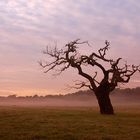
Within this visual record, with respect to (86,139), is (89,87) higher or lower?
higher

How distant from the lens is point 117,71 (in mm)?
53062

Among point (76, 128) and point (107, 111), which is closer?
point (76, 128)

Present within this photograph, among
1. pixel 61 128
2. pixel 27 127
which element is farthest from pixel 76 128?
pixel 27 127

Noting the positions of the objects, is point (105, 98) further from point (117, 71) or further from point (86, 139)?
point (86, 139)

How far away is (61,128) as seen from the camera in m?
31.9

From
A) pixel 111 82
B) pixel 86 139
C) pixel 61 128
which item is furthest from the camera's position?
pixel 111 82

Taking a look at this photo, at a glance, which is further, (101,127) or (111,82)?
(111,82)

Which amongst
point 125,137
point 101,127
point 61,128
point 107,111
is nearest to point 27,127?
point 61,128

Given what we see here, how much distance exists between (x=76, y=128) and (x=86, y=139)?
5149 millimetres

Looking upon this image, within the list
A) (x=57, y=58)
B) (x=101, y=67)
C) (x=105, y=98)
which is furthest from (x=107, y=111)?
(x=57, y=58)

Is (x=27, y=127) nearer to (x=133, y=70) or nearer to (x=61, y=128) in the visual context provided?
(x=61, y=128)

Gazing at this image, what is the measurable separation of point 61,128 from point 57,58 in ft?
77.7

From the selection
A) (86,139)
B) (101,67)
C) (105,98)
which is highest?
(101,67)

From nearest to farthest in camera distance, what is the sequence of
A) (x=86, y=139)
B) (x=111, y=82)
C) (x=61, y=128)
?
1. (x=86, y=139)
2. (x=61, y=128)
3. (x=111, y=82)
